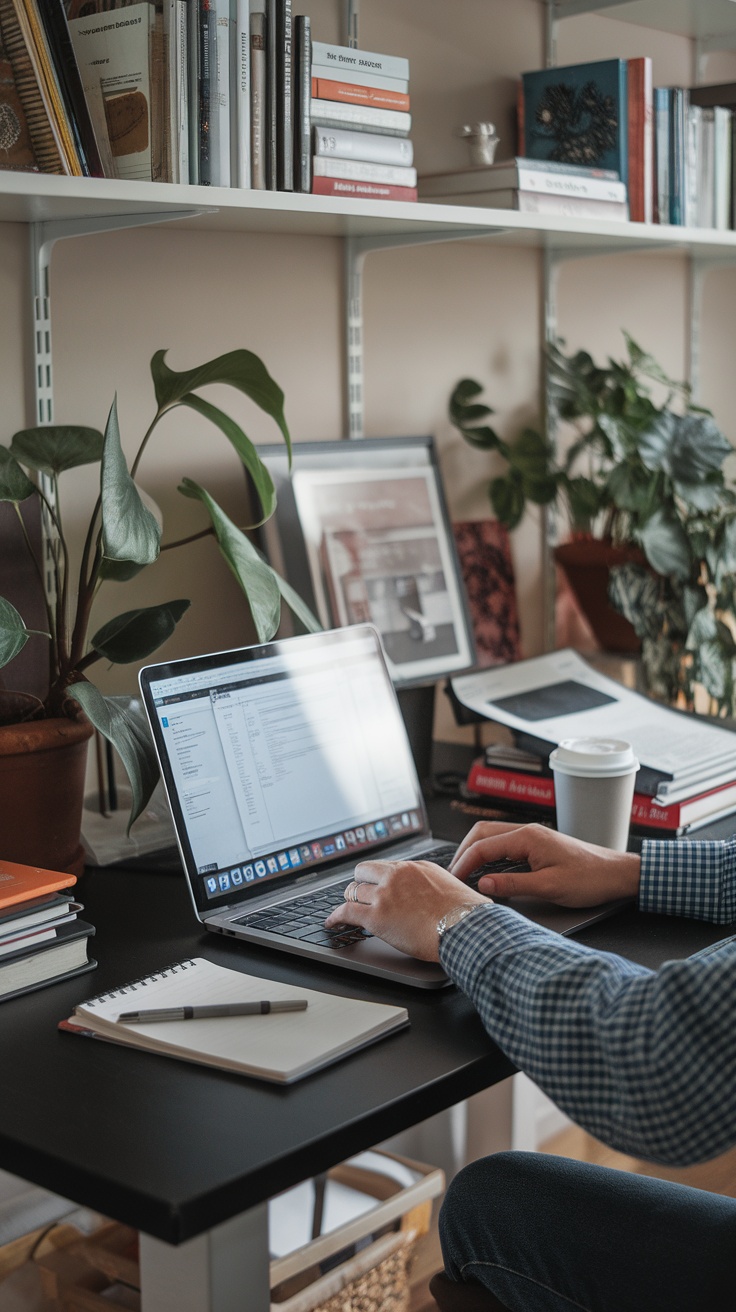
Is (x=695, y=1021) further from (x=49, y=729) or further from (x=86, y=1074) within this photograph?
(x=49, y=729)

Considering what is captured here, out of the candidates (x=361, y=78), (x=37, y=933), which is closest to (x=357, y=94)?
(x=361, y=78)

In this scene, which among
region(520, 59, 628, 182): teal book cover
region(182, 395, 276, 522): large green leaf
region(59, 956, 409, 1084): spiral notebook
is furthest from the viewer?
region(520, 59, 628, 182): teal book cover

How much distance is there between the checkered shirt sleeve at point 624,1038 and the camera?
905 mm

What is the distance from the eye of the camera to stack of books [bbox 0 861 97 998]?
3.67 feet

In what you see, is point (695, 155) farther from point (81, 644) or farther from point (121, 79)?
point (81, 644)

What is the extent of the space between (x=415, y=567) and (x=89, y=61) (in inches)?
31.7

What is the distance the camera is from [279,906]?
131cm

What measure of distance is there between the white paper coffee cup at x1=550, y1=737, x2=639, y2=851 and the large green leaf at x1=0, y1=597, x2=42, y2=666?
1.83 feet

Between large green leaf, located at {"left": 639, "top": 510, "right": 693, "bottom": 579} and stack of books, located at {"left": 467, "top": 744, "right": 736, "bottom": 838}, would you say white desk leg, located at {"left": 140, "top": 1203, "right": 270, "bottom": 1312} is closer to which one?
stack of books, located at {"left": 467, "top": 744, "right": 736, "bottom": 838}

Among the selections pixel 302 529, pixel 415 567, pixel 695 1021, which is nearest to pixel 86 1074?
pixel 695 1021

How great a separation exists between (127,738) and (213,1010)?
1.06ft

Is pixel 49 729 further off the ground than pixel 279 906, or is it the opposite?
pixel 49 729

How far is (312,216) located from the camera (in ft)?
5.08

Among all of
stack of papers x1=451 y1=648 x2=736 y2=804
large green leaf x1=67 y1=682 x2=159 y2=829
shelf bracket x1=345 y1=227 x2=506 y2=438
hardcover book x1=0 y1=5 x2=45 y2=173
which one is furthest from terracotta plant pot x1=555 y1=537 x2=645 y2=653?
hardcover book x1=0 y1=5 x2=45 y2=173
